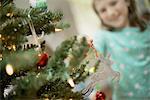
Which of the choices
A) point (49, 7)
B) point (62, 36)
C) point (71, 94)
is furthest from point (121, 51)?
point (49, 7)

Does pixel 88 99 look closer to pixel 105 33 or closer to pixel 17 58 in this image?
pixel 105 33

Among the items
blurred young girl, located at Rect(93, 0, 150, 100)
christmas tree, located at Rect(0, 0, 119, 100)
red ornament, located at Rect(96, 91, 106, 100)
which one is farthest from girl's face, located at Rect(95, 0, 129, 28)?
red ornament, located at Rect(96, 91, 106, 100)

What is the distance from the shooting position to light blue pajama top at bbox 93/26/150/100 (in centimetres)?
93

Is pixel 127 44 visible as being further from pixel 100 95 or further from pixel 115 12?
pixel 100 95

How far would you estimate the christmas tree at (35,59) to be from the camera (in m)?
0.78

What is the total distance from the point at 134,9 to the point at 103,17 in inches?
3.7

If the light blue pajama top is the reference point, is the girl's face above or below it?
above

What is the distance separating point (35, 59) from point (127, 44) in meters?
0.30

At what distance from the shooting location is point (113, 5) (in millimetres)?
919

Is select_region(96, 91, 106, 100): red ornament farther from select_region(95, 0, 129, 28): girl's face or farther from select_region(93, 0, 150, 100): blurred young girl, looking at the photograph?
select_region(95, 0, 129, 28): girl's face

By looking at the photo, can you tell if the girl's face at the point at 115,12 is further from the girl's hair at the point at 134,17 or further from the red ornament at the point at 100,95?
the red ornament at the point at 100,95

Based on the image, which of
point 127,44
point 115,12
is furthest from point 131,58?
point 115,12

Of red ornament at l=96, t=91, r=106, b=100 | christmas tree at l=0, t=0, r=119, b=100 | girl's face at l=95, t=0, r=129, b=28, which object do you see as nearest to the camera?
christmas tree at l=0, t=0, r=119, b=100

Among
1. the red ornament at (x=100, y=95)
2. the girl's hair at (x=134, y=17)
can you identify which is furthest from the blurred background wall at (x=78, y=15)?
the red ornament at (x=100, y=95)
